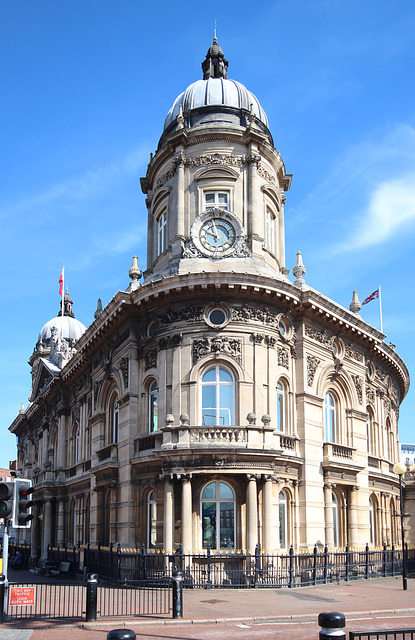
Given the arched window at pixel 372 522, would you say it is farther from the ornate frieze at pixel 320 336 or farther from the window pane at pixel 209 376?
the window pane at pixel 209 376

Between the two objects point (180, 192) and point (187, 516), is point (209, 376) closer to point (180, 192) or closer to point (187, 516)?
point (187, 516)

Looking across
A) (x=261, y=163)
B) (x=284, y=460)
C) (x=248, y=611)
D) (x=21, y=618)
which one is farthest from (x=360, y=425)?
(x=21, y=618)

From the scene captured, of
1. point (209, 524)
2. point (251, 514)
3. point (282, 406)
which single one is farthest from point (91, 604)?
point (282, 406)

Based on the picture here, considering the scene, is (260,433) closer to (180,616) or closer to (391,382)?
(180,616)

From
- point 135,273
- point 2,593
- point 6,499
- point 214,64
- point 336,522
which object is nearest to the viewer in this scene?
point 6,499

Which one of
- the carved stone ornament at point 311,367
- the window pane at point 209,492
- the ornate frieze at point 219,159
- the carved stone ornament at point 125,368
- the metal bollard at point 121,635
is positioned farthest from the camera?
the ornate frieze at point 219,159

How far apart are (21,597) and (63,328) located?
2154 inches

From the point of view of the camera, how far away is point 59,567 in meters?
37.7

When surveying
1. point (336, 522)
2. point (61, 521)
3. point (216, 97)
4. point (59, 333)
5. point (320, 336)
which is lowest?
point (61, 521)

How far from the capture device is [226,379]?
28.1m

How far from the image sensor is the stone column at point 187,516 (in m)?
25.5

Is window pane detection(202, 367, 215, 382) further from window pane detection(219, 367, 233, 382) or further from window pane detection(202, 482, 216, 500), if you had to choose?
window pane detection(202, 482, 216, 500)

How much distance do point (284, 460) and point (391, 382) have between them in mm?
16779

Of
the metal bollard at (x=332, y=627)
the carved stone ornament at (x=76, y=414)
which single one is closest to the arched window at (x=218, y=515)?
the carved stone ornament at (x=76, y=414)
